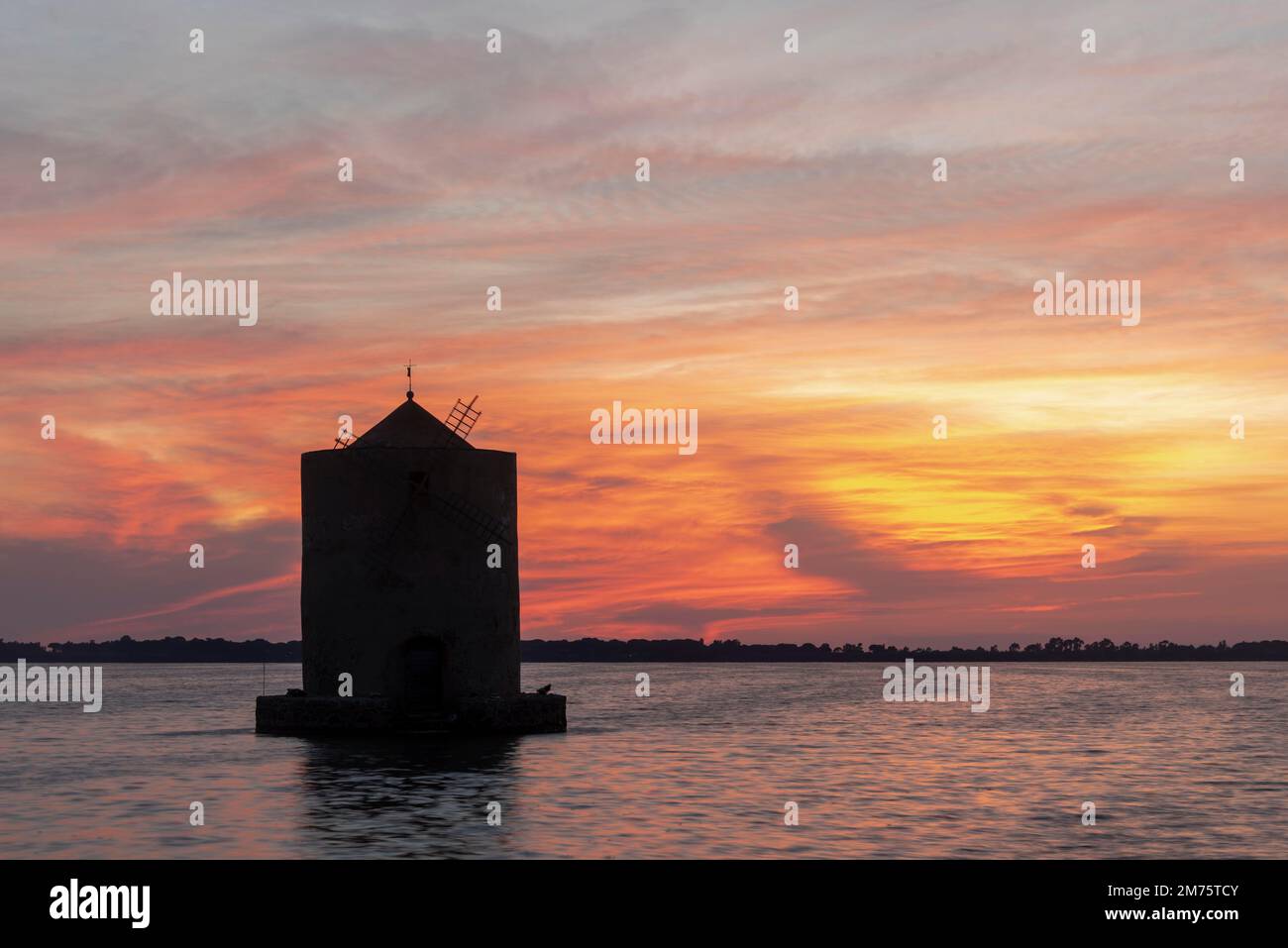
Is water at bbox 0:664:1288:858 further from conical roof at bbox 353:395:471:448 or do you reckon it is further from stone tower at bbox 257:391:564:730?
conical roof at bbox 353:395:471:448

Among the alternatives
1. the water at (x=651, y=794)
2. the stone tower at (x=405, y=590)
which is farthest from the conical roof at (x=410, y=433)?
the water at (x=651, y=794)

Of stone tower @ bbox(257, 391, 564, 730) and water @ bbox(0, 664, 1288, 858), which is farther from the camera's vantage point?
stone tower @ bbox(257, 391, 564, 730)

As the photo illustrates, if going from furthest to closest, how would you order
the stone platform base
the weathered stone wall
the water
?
the weathered stone wall, the stone platform base, the water

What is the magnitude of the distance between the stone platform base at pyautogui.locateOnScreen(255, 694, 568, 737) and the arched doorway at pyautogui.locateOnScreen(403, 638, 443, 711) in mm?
326

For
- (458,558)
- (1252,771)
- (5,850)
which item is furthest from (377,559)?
(1252,771)

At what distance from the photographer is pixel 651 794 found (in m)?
25.9

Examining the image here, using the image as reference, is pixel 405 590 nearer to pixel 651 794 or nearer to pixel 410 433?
pixel 410 433

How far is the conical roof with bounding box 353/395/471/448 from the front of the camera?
35.0 m

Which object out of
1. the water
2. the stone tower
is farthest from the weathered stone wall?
the water

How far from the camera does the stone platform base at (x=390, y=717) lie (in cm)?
3338

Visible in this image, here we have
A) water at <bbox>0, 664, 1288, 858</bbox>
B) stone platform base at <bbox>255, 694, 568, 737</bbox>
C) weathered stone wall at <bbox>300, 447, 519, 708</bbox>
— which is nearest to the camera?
water at <bbox>0, 664, 1288, 858</bbox>

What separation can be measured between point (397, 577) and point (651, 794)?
397 inches

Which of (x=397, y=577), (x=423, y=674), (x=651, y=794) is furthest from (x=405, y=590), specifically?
(x=651, y=794)
